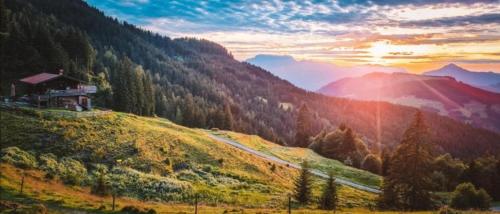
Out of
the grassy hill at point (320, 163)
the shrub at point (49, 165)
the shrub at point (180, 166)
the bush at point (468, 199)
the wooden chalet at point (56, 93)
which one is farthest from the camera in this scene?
the grassy hill at point (320, 163)

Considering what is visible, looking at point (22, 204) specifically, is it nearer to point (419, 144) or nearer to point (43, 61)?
point (419, 144)

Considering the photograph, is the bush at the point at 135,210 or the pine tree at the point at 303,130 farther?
the pine tree at the point at 303,130

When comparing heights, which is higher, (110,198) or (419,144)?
(419,144)

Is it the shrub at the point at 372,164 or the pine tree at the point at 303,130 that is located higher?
the pine tree at the point at 303,130

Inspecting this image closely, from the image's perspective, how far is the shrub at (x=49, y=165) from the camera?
43.6m

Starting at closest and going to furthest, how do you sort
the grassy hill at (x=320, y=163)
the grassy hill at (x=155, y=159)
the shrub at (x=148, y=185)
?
the shrub at (x=148, y=185) → the grassy hill at (x=155, y=159) → the grassy hill at (x=320, y=163)

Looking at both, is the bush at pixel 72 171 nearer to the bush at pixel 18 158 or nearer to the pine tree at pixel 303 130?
the bush at pixel 18 158

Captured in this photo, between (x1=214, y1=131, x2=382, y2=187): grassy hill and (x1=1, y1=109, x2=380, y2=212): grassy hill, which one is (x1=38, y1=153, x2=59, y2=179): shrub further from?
(x1=214, y1=131, x2=382, y2=187): grassy hill

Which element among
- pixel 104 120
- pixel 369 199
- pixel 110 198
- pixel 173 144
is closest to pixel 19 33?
pixel 104 120

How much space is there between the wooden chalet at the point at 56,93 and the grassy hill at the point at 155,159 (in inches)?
393

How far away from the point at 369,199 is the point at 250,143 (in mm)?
41027

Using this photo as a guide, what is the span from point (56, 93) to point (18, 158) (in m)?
33.3

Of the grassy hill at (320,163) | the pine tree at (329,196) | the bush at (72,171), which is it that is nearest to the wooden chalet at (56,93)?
the bush at (72,171)

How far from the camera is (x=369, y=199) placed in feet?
213
